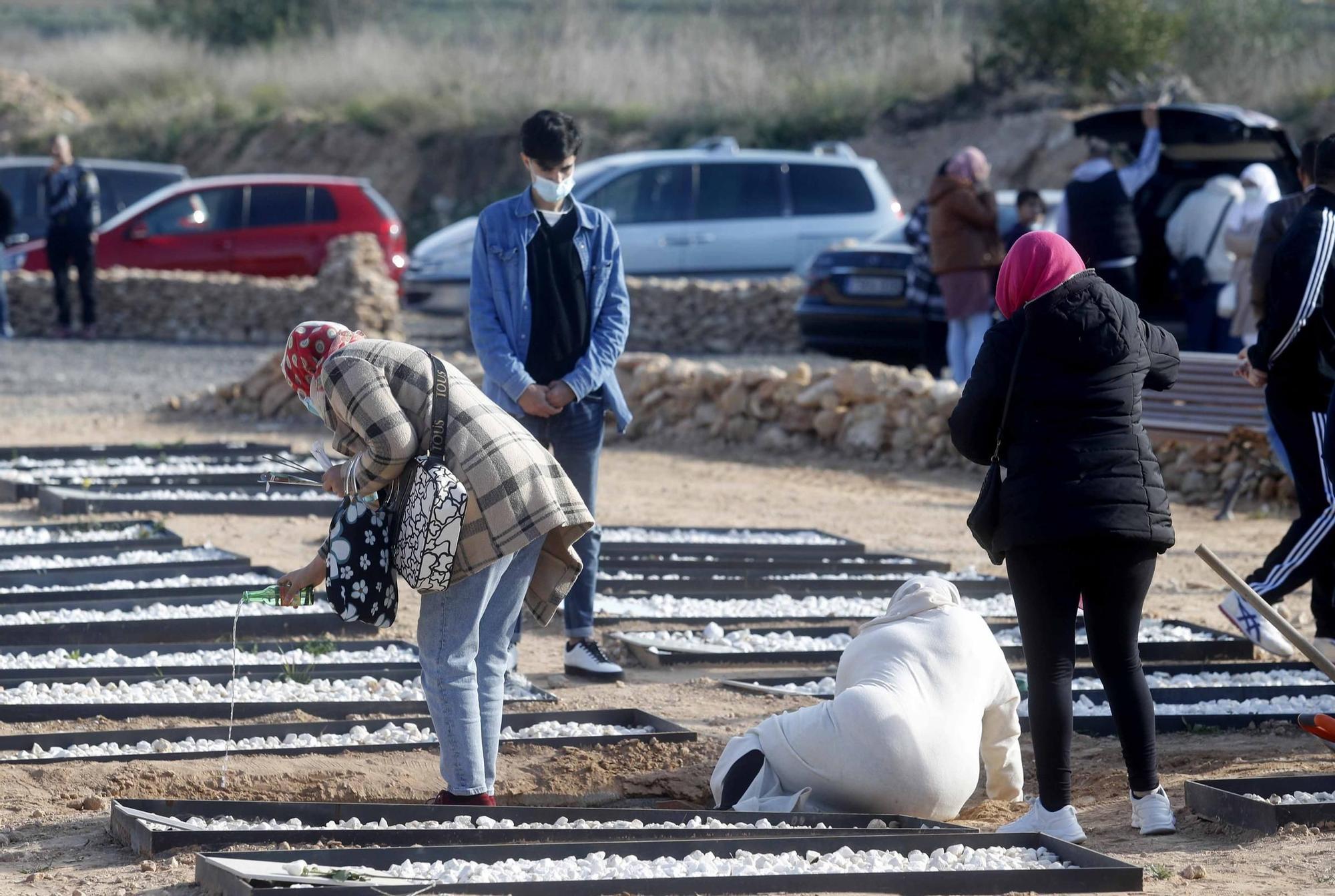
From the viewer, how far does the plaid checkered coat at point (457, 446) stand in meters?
3.96

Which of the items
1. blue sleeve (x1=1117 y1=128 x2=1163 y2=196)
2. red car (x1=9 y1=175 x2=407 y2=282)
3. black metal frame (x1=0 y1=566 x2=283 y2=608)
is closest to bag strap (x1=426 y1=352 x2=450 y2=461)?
black metal frame (x1=0 y1=566 x2=283 y2=608)

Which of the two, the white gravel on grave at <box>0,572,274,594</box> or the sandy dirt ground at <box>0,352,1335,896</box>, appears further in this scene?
the white gravel on grave at <box>0,572,274,594</box>

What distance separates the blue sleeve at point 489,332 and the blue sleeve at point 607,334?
0.59ft

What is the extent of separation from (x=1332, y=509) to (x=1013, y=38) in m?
23.6

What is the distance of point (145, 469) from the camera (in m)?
11.1

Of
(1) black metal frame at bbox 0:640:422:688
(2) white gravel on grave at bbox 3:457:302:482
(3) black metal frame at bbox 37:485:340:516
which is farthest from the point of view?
(2) white gravel on grave at bbox 3:457:302:482

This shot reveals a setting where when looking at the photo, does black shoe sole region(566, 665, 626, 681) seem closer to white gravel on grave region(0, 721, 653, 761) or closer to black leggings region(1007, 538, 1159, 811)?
white gravel on grave region(0, 721, 653, 761)

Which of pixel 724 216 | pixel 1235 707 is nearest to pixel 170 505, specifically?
pixel 1235 707

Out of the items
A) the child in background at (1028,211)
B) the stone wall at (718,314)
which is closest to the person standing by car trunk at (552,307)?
the child in background at (1028,211)

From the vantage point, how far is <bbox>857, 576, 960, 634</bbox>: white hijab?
451 cm

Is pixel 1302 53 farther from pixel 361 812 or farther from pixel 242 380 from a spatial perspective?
pixel 361 812

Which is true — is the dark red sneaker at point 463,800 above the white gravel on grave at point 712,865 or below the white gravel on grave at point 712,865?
below

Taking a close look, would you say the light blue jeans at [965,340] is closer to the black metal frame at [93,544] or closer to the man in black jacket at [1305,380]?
the man in black jacket at [1305,380]

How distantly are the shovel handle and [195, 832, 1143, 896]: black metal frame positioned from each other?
0.94m
